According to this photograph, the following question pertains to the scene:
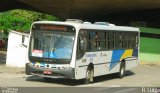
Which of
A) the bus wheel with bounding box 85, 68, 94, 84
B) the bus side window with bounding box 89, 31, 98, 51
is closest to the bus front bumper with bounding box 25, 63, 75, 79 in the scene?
the bus wheel with bounding box 85, 68, 94, 84

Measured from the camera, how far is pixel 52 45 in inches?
763

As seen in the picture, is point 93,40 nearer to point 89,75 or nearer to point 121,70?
point 89,75

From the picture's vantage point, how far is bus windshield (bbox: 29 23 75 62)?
757 inches

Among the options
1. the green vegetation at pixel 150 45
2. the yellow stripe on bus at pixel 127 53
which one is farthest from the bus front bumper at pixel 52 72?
the green vegetation at pixel 150 45

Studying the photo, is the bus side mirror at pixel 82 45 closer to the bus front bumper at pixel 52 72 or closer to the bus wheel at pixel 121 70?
the bus front bumper at pixel 52 72

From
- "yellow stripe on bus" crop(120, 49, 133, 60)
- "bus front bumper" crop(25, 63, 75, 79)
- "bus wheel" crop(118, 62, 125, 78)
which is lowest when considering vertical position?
"bus wheel" crop(118, 62, 125, 78)

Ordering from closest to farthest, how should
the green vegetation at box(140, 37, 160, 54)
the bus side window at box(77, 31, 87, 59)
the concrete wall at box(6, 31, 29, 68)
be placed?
1. the bus side window at box(77, 31, 87, 59)
2. the concrete wall at box(6, 31, 29, 68)
3. the green vegetation at box(140, 37, 160, 54)

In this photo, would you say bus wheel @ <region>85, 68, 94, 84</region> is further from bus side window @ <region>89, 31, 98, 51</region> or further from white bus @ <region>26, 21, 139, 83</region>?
bus side window @ <region>89, 31, 98, 51</region>

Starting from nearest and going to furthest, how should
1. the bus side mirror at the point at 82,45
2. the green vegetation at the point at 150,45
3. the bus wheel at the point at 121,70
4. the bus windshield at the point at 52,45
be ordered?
the bus windshield at the point at 52,45 → the bus side mirror at the point at 82,45 → the bus wheel at the point at 121,70 → the green vegetation at the point at 150,45

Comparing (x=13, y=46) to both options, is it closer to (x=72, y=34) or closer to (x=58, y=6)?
(x=72, y=34)

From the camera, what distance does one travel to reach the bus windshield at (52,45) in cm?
1922

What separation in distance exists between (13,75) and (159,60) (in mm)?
19565

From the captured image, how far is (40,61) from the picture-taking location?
1942cm

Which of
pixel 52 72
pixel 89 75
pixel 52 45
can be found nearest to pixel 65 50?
pixel 52 45
